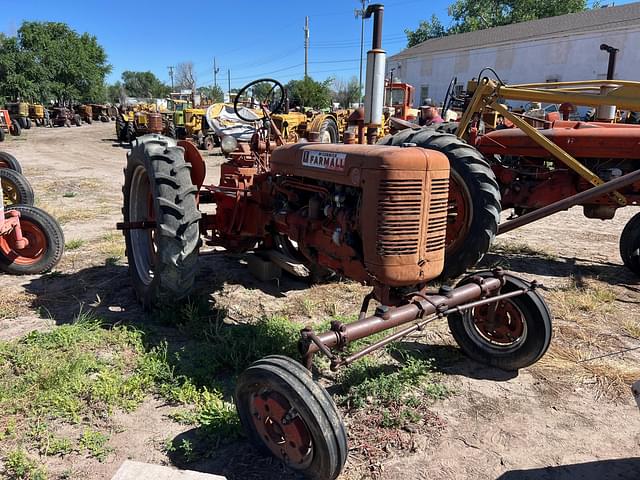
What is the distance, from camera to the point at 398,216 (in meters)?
2.48

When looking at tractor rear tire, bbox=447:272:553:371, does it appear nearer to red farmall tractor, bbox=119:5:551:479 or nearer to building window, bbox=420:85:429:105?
red farmall tractor, bbox=119:5:551:479

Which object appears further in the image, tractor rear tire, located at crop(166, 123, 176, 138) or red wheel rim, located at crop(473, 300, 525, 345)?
tractor rear tire, located at crop(166, 123, 176, 138)

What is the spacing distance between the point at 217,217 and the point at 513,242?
13.0ft

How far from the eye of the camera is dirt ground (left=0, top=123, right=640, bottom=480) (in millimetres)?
2377

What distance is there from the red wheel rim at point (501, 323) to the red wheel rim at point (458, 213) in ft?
2.30

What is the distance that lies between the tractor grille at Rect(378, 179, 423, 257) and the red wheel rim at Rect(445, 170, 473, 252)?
129cm

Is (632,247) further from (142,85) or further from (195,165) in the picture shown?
(142,85)

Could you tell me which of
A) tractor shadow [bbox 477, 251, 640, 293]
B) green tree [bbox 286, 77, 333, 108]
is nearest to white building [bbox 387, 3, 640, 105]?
green tree [bbox 286, 77, 333, 108]

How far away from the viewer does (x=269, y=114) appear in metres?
4.44

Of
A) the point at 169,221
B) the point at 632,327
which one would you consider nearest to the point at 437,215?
the point at 169,221

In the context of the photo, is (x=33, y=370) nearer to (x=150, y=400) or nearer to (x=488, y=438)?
(x=150, y=400)

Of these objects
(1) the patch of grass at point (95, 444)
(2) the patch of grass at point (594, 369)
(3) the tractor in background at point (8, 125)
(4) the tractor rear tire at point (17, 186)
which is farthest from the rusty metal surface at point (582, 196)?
(3) the tractor in background at point (8, 125)

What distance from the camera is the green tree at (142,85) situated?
91275 mm

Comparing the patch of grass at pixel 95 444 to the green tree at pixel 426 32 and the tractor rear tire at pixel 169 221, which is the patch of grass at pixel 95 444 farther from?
the green tree at pixel 426 32
